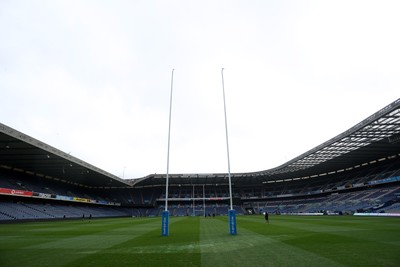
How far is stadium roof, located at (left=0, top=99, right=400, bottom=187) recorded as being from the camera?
3288 centimetres

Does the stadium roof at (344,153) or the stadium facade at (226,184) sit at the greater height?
the stadium roof at (344,153)

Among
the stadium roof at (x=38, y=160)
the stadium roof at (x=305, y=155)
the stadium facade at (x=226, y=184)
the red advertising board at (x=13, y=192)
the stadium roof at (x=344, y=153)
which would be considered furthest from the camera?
the stadium facade at (x=226, y=184)

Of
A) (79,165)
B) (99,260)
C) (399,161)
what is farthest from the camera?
(399,161)

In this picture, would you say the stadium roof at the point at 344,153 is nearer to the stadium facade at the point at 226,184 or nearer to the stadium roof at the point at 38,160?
the stadium facade at the point at 226,184

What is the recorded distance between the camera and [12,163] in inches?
1849

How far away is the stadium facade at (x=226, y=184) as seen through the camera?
39.5 metres

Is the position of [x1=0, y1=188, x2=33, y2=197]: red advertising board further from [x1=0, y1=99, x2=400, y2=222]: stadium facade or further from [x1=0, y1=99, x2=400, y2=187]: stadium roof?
[x1=0, y1=99, x2=400, y2=187]: stadium roof

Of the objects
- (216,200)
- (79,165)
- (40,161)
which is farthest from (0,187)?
(216,200)

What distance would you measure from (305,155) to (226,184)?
44612mm

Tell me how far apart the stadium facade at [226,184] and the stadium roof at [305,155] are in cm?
13

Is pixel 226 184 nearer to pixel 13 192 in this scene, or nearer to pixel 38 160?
pixel 38 160

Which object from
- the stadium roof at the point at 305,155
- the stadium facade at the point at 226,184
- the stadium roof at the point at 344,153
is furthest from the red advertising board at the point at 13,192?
the stadium roof at the point at 344,153

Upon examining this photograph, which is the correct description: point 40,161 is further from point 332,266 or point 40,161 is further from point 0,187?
point 332,266

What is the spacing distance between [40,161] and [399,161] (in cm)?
7495
